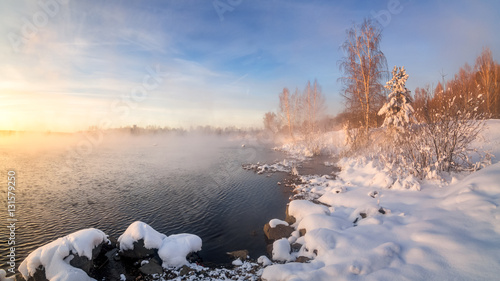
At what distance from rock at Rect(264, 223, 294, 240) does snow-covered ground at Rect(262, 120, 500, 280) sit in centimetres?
37

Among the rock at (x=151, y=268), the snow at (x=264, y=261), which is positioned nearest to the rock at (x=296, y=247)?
the snow at (x=264, y=261)

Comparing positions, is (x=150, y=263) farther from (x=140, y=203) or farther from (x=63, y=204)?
(x=63, y=204)

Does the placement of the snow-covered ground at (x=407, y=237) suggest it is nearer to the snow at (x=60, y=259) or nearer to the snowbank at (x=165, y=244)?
the snowbank at (x=165, y=244)

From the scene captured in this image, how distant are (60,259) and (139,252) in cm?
185

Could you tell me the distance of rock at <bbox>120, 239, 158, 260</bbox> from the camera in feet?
21.4

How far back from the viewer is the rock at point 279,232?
7.56m

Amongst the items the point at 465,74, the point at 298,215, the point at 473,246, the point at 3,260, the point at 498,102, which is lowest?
the point at 3,260

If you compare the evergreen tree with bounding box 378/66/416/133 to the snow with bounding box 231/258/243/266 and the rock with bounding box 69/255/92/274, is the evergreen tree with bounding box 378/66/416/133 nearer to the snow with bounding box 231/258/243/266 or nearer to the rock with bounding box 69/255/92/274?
the snow with bounding box 231/258/243/266

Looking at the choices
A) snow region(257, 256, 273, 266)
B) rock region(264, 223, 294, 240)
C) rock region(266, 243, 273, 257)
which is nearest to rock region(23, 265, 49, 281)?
snow region(257, 256, 273, 266)

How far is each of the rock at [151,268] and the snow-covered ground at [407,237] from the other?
9.76ft

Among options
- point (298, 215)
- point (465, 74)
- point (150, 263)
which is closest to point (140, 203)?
point (150, 263)

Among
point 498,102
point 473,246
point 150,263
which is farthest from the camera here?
point 498,102

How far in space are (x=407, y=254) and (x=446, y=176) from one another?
688 cm

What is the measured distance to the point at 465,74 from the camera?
4453cm
